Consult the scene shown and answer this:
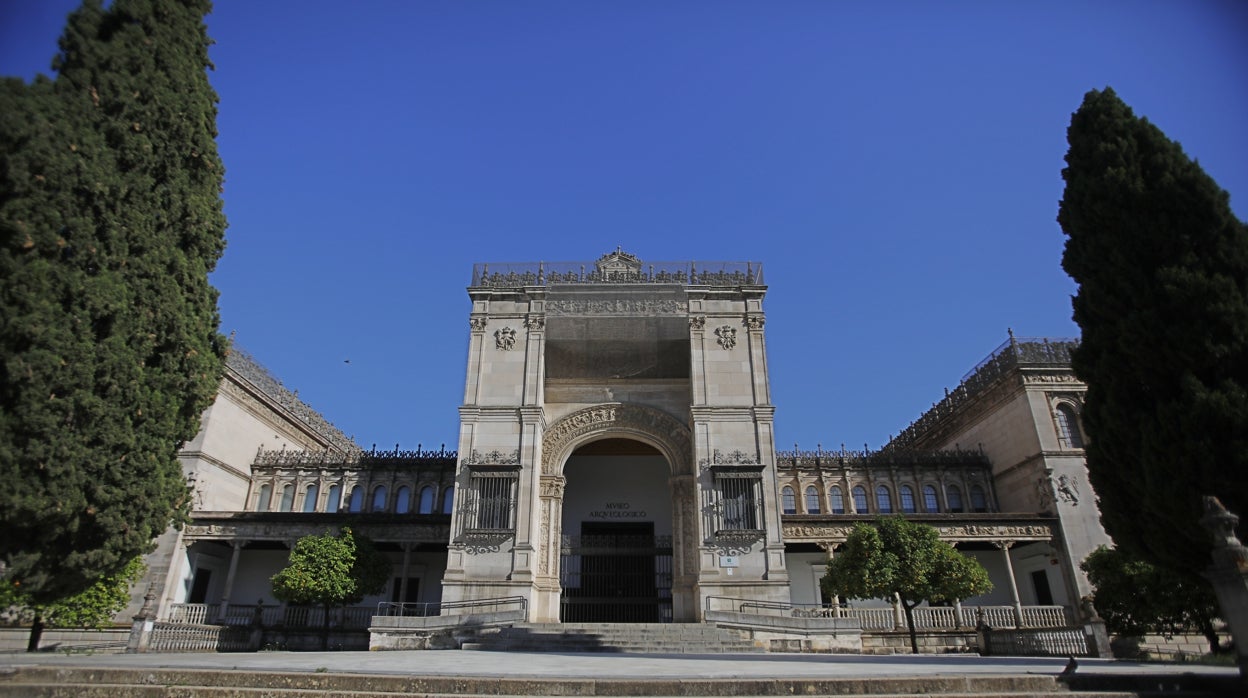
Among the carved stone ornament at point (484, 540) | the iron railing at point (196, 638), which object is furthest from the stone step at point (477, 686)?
the iron railing at point (196, 638)

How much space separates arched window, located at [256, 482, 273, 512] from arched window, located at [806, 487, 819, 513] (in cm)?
2278

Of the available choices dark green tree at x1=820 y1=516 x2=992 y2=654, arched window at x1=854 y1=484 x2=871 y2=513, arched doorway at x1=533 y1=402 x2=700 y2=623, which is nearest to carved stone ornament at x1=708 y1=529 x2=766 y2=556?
arched doorway at x1=533 y1=402 x2=700 y2=623

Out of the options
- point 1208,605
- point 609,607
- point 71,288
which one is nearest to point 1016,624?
point 1208,605

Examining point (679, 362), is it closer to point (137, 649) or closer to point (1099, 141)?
point (1099, 141)

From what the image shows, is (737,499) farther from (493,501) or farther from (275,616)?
(275,616)

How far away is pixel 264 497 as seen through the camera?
2770 centimetres

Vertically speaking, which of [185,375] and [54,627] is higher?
[185,375]

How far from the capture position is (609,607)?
22391mm

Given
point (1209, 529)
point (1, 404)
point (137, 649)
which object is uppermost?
point (1, 404)

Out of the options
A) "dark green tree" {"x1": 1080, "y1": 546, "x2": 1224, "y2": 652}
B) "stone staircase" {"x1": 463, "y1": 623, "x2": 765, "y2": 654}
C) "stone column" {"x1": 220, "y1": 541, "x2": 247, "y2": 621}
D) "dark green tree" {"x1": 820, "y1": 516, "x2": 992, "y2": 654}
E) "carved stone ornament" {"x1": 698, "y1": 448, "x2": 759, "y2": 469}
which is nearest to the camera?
"stone staircase" {"x1": 463, "y1": 623, "x2": 765, "y2": 654}

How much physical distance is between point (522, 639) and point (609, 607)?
668cm

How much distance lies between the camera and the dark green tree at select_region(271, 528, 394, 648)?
1989 cm

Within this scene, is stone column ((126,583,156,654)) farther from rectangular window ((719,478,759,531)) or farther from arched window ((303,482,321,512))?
rectangular window ((719,478,759,531))

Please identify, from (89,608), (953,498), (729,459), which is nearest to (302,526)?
(89,608)
